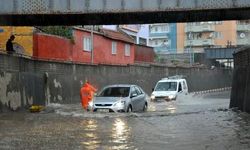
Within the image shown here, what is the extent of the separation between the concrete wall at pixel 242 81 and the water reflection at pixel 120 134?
668 centimetres

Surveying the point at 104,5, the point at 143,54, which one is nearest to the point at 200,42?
the point at 143,54

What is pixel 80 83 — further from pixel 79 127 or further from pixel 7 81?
pixel 79 127

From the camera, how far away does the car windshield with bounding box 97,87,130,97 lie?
23727 millimetres

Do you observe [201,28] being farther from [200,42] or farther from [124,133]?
[124,133]

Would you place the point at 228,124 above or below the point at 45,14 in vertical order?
below

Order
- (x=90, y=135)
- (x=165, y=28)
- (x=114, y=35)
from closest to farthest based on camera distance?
(x=90, y=135) → (x=114, y=35) → (x=165, y=28)

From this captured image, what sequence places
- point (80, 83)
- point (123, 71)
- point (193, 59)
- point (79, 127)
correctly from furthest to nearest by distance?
1. point (193, 59)
2. point (123, 71)
3. point (80, 83)
4. point (79, 127)

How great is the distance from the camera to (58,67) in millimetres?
34250

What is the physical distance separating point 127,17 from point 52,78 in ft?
34.7

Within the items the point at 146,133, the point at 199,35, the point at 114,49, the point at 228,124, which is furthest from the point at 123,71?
the point at 199,35

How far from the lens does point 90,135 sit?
15125 mm

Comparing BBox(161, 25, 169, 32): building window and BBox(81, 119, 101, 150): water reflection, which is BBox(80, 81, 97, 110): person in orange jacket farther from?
BBox(161, 25, 169, 32): building window

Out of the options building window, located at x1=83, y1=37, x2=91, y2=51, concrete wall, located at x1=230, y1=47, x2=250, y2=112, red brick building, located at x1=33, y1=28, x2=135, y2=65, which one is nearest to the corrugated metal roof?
red brick building, located at x1=33, y1=28, x2=135, y2=65

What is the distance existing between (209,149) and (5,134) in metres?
6.24
